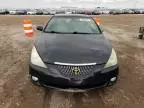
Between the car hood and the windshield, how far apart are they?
1.46 ft

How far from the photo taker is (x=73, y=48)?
5.35 metres

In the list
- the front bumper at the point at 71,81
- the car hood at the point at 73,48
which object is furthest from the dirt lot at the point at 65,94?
the car hood at the point at 73,48

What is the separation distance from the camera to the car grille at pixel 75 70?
4.73 meters

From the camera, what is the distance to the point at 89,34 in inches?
255

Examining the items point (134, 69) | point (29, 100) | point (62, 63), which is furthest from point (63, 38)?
point (134, 69)

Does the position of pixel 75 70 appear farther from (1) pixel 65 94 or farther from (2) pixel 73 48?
(1) pixel 65 94

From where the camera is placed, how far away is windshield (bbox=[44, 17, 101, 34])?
22.0ft

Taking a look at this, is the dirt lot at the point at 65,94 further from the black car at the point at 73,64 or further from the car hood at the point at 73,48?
the car hood at the point at 73,48

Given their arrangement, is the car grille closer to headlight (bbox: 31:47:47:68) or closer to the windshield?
headlight (bbox: 31:47:47:68)

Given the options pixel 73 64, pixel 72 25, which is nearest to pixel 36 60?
pixel 73 64

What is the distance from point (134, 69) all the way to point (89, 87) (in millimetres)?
3053

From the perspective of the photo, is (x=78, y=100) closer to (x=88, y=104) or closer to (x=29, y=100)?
(x=88, y=104)

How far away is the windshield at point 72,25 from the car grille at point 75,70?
6.57 ft

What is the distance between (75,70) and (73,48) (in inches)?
29.2
